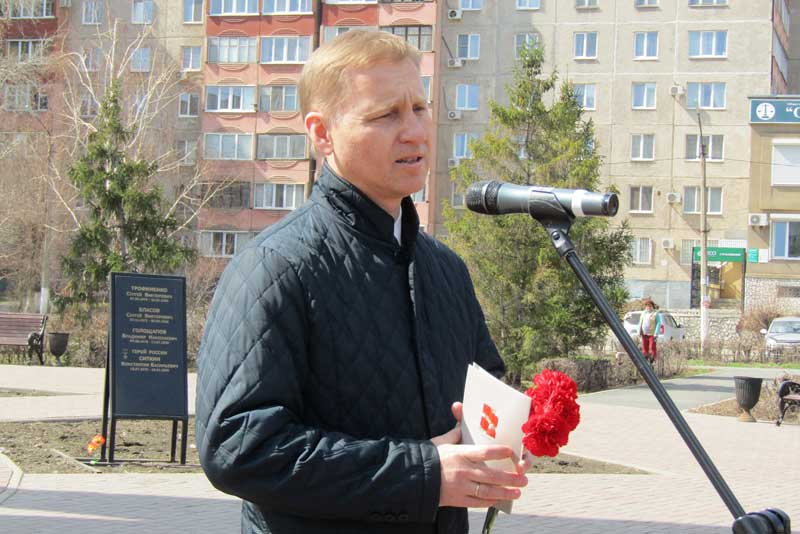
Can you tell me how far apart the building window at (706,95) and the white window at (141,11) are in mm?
29442

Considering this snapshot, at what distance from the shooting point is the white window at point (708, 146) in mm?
55188

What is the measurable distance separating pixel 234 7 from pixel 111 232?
3442cm

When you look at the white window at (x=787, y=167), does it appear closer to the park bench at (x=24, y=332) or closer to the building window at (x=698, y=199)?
the building window at (x=698, y=199)

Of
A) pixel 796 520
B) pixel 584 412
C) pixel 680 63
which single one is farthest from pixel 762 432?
pixel 680 63

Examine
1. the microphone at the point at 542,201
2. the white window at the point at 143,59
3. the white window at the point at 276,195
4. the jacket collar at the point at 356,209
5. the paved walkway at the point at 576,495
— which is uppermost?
the white window at the point at 143,59

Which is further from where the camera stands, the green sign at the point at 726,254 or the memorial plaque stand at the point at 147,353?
the green sign at the point at 726,254

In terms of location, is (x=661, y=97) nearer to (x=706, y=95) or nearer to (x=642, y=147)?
(x=706, y=95)

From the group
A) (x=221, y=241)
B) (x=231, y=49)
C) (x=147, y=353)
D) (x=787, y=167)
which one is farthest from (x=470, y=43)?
(x=147, y=353)

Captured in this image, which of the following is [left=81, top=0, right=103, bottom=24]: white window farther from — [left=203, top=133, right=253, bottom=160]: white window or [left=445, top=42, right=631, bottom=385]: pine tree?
[left=445, top=42, right=631, bottom=385]: pine tree

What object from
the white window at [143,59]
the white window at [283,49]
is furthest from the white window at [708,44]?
the white window at [143,59]

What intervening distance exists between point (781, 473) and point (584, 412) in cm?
556

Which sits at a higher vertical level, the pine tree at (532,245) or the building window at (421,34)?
the building window at (421,34)

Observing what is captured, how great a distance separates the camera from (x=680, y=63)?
55.9m

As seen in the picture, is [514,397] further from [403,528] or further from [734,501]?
[734,501]
